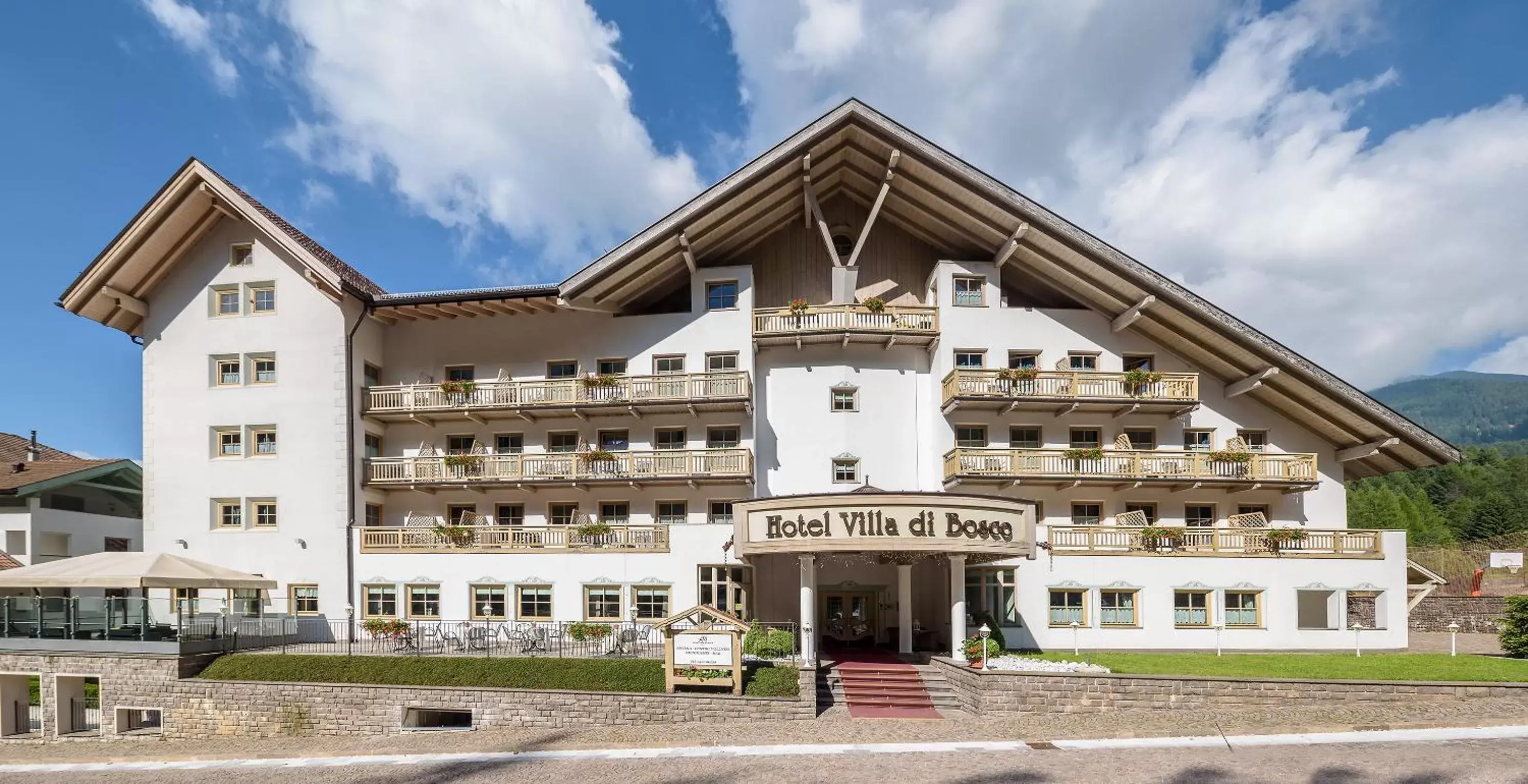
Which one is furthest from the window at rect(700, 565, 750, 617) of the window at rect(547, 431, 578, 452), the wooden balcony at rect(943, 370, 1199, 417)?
the wooden balcony at rect(943, 370, 1199, 417)

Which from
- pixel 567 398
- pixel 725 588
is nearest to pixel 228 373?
pixel 567 398

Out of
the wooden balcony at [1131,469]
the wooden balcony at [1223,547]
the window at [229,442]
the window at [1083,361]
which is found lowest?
the wooden balcony at [1223,547]

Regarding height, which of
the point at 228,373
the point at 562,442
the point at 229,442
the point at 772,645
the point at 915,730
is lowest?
A: the point at 915,730

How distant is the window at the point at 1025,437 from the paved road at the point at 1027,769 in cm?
1380

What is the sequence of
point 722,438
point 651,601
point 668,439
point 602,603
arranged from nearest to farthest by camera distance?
point 651,601 → point 602,603 → point 722,438 → point 668,439

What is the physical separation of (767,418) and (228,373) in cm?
1823

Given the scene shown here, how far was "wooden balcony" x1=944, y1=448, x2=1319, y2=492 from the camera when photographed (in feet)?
86.7

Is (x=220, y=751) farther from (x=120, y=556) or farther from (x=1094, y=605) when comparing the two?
(x=1094, y=605)

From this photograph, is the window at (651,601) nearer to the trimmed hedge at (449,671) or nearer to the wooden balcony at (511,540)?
the wooden balcony at (511,540)

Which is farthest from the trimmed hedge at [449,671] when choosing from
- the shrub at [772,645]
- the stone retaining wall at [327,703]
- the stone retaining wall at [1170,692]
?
the stone retaining wall at [1170,692]

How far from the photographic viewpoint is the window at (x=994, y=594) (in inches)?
1017

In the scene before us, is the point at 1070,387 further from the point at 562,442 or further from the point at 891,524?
the point at 562,442

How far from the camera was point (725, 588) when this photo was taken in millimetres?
26359

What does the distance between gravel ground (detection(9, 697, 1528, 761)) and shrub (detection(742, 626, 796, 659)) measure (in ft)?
8.31
